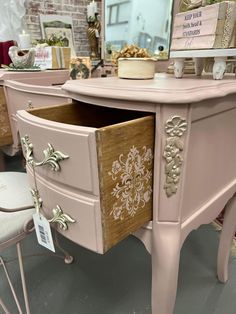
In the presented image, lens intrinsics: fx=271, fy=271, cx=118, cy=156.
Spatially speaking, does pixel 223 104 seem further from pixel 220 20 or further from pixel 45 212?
pixel 45 212

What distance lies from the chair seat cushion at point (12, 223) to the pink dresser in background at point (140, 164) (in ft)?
0.38

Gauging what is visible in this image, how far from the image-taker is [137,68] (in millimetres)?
719

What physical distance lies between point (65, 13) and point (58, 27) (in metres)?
0.10

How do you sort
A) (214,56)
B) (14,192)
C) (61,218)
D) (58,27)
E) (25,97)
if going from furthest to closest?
(58,27) → (25,97) → (14,192) → (214,56) → (61,218)

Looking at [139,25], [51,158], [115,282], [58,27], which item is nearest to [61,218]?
[51,158]

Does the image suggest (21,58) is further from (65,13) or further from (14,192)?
(14,192)

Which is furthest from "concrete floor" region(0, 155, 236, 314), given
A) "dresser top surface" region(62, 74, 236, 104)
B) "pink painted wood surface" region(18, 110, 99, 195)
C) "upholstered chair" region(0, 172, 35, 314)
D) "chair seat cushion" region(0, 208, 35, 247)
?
"dresser top surface" region(62, 74, 236, 104)

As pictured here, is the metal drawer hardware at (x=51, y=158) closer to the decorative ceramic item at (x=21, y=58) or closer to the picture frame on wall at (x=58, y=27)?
the decorative ceramic item at (x=21, y=58)

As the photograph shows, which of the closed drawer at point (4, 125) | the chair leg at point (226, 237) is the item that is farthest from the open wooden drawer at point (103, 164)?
the closed drawer at point (4, 125)

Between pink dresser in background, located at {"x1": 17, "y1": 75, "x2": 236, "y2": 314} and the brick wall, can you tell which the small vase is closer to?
pink dresser in background, located at {"x1": 17, "y1": 75, "x2": 236, "y2": 314}

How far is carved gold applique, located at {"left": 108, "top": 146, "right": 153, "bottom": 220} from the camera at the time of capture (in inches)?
19.5

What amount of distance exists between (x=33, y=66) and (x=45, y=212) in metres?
1.00

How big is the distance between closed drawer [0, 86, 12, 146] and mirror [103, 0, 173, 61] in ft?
2.00

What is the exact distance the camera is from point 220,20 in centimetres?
68
